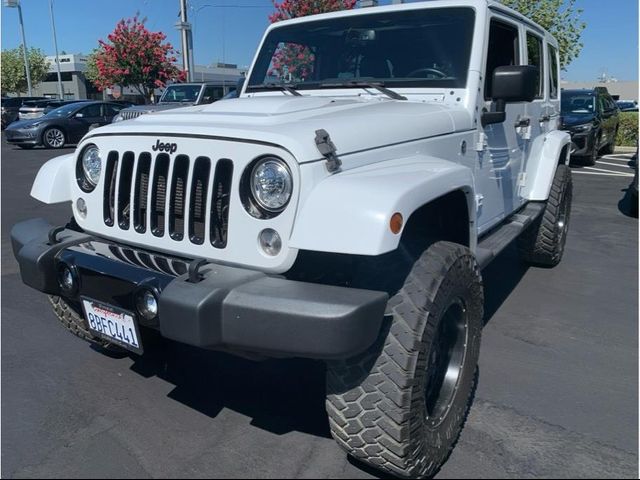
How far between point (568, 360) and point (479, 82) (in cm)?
187

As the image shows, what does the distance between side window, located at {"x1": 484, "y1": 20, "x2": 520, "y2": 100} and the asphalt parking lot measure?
5.90ft

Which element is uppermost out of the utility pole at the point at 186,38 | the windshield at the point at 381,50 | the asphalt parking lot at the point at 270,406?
the utility pole at the point at 186,38

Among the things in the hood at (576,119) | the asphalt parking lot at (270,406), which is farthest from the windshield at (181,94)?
the asphalt parking lot at (270,406)

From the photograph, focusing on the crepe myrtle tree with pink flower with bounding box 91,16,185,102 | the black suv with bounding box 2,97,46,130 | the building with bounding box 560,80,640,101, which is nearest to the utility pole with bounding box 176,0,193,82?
the crepe myrtle tree with pink flower with bounding box 91,16,185,102

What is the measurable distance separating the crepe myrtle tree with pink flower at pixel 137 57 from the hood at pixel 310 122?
25854 millimetres

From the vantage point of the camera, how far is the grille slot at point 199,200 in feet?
8.05

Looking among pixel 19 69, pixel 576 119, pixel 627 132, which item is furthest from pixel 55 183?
pixel 19 69

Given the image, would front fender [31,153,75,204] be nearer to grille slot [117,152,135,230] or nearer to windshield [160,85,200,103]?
grille slot [117,152,135,230]

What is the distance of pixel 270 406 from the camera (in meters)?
3.09

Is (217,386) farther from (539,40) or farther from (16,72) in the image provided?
(16,72)

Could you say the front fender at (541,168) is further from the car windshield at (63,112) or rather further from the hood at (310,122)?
the car windshield at (63,112)

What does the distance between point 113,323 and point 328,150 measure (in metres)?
1.24

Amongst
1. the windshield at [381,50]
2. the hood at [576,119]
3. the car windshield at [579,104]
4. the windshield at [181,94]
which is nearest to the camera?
the windshield at [381,50]

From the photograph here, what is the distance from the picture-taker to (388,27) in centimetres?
376
